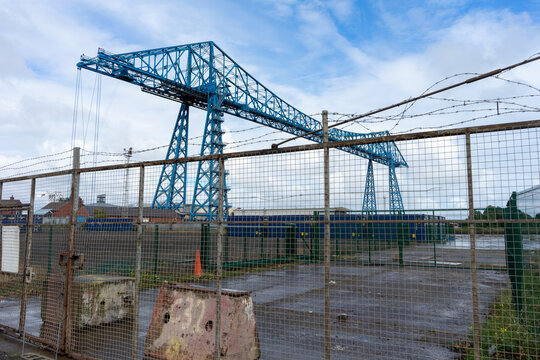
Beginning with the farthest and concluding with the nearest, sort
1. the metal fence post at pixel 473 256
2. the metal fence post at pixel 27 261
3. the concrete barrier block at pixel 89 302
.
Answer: the metal fence post at pixel 27 261 < the concrete barrier block at pixel 89 302 < the metal fence post at pixel 473 256

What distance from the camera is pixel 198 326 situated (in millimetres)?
4586

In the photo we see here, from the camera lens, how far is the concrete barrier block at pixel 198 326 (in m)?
4.46

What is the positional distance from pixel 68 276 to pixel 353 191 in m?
4.66

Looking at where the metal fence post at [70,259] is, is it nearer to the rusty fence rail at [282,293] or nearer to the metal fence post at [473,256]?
the rusty fence rail at [282,293]

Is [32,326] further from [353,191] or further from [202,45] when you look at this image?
[202,45]

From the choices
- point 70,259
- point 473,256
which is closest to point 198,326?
point 70,259

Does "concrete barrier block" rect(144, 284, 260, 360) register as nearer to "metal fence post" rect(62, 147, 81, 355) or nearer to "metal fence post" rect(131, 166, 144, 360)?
"metal fence post" rect(131, 166, 144, 360)

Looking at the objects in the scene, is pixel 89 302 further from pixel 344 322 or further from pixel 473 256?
pixel 473 256

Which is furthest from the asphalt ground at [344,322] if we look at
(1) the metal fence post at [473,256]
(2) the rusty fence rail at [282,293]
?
(1) the metal fence post at [473,256]

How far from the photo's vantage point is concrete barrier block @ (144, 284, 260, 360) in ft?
14.6

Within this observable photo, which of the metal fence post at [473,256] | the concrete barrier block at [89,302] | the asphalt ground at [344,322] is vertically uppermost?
the metal fence post at [473,256]

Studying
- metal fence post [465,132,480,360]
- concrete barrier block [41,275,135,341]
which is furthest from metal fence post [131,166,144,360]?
metal fence post [465,132,480,360]

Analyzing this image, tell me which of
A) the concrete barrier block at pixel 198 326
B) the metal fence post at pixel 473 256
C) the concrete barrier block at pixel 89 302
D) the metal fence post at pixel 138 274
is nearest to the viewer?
the metal fence post at pixel 473 256

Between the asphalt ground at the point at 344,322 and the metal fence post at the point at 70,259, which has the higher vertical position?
the metal fence post at the point at 70,259
